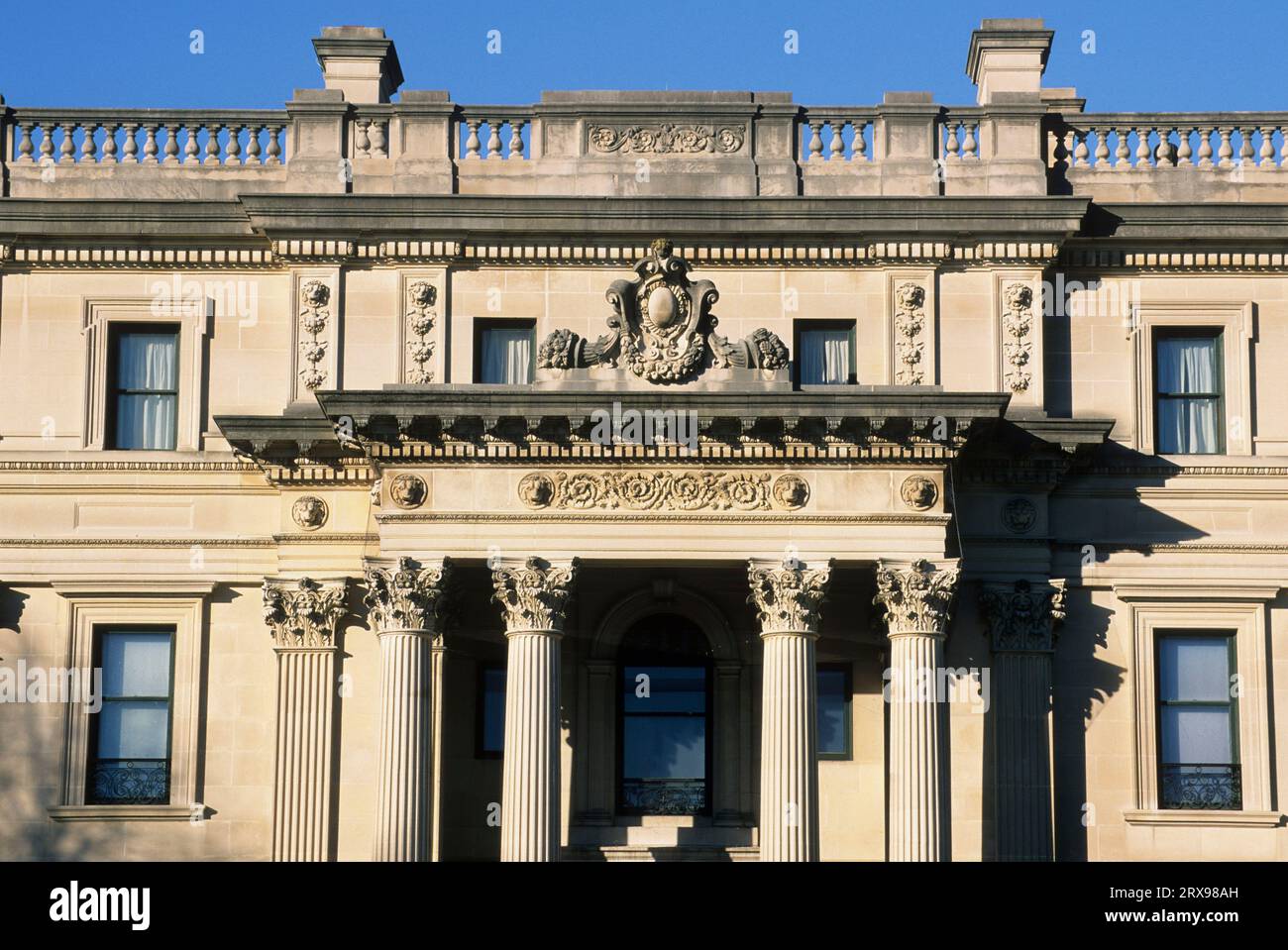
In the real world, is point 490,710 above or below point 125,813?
above

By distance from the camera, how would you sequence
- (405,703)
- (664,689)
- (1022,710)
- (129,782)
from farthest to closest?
(664,689) < (129,782) < (1022,710) < (405,703)

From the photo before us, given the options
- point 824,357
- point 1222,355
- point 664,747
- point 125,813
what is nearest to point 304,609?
Answer: point 125,813

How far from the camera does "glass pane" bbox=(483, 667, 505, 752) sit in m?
38.8

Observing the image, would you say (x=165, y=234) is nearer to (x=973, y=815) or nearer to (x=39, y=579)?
(x=39, y=579)

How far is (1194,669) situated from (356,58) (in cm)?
1585

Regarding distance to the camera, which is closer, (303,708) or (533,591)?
(533,591)

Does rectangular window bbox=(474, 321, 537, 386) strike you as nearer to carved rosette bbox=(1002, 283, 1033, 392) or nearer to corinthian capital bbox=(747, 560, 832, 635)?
corinthian capital bbox=(747, 560, 832, 635)

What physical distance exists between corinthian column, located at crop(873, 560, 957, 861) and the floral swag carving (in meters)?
3.59

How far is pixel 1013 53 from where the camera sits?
4059cm

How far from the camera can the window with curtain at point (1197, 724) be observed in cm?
3816

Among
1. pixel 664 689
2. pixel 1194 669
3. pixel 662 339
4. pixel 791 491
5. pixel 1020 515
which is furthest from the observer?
pixel 664 689

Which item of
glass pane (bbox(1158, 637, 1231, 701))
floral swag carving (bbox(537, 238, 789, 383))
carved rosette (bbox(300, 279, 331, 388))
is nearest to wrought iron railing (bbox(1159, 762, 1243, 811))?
glass pane (bbox(1158, 637, 1231, 701))

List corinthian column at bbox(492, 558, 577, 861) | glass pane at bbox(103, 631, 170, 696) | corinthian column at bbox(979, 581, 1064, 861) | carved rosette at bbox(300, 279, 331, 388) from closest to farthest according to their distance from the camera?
corinthian column at bbox(492, 558, 577, 861) → corinthian column at bbox(979, 581, 1064, 861) → glass pane at bbox(103, 631, 170, 696) → carved rosette at bbox(300, 279, 331, 388)

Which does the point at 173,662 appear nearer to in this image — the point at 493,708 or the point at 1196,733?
the point at 493,708
